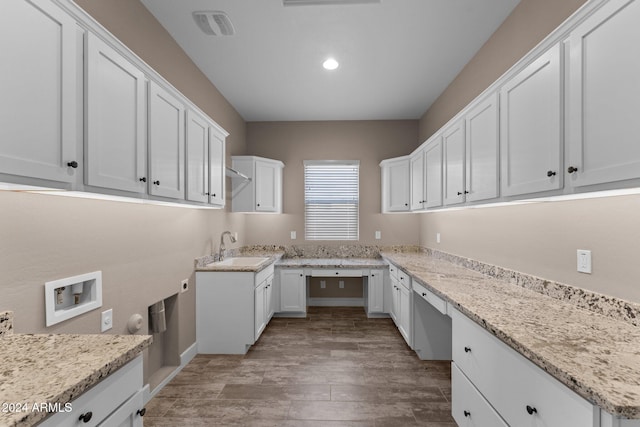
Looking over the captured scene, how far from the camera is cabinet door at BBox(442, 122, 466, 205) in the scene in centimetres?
248

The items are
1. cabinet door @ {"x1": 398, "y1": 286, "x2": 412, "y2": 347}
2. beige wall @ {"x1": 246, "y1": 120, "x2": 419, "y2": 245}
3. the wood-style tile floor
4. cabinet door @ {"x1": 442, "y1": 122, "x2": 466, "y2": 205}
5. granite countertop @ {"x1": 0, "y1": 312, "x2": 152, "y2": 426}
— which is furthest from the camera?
beige wall @ {"x1": 246, "y1": 120, "x2": 419, "y2": 245}

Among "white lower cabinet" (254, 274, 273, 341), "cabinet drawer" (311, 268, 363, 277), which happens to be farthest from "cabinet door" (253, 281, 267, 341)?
"cabinet drawer" (311, 268, 363, 277)

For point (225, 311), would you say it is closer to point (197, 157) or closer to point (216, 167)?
point (216, 167)

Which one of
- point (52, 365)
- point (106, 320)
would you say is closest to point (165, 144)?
point (106, 320)

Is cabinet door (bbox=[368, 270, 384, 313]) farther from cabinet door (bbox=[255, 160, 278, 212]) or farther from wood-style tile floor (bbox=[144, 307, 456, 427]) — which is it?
cabinet door (bbox=[255, 160, 278, 212])

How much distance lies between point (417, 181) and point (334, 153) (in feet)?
5.18

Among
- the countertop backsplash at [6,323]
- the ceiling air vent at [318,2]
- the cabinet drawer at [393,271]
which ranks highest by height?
the ceiling air vent at [318,2]

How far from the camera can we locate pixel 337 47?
2.79 meters

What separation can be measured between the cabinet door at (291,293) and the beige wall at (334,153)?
2.60 feet

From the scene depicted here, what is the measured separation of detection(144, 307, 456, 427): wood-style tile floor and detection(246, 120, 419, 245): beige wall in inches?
68.2

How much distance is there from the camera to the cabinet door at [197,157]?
2324 millimetres

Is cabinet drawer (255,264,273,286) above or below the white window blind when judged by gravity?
below

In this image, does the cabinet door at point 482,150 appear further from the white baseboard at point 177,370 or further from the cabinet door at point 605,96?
the white baseboard at point 177,370

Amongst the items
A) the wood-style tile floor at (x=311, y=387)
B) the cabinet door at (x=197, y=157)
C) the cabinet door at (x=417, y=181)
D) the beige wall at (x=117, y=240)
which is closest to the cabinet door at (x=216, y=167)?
the cabinet door at (x=197, y=157)
